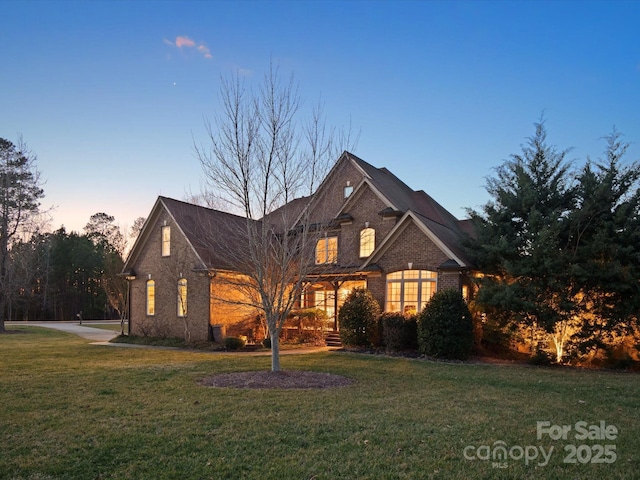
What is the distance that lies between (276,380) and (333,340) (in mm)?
9188

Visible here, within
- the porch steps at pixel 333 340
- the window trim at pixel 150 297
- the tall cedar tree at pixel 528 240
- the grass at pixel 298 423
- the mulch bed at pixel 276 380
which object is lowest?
the porch steps at pixel 333 340

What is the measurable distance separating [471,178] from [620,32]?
468 inches

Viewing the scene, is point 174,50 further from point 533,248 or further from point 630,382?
point 630,382

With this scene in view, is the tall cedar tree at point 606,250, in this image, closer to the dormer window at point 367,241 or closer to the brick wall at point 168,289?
the dormer window at point 367,241

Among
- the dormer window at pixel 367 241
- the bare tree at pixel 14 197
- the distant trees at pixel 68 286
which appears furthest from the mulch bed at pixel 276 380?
the distant trees at pixel 68 286

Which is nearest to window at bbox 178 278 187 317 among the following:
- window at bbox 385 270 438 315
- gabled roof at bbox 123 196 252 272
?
gabled roof at bbox 123 196 252 272

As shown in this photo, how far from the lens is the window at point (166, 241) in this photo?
2123 centimetres

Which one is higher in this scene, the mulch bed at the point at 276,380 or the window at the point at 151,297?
the window at the point at 151,297

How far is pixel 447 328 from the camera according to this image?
47.0 feet

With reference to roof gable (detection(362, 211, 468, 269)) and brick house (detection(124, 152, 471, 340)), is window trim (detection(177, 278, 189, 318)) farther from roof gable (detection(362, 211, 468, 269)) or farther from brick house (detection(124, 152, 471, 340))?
roof gable (detection(362, 211, 468, 269))

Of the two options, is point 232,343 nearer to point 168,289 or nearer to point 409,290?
point 168,289

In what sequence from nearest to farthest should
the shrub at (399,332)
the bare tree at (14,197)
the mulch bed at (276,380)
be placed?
1. the mulch bed at (276,380)
2. the shrub at (399,332)
3. the bare tree at (14,197)

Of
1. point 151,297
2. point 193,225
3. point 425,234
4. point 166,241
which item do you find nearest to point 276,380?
point 425,234

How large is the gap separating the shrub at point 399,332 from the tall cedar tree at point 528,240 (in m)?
2.71
